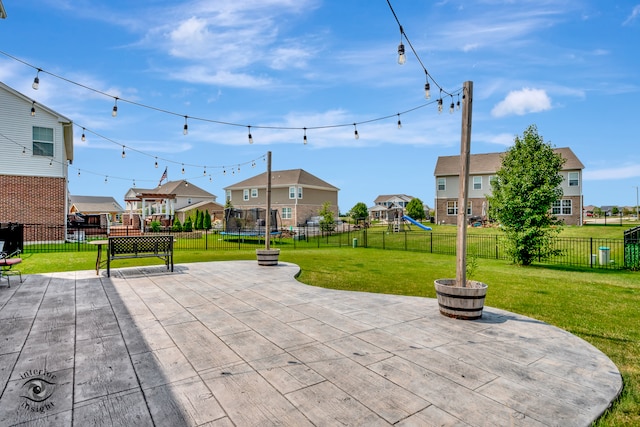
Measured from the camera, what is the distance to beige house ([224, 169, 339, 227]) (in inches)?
1729

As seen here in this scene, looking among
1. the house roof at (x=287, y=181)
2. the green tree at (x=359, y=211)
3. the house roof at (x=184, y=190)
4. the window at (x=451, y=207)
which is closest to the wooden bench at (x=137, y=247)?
the house roof at (x=287, y=181)

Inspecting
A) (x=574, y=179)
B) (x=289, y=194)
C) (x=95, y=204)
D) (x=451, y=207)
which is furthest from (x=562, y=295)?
(x=95, y=204)

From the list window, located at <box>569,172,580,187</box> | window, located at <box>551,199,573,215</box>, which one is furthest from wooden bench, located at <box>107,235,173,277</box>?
window, located at <box>569,172,580,187</box>

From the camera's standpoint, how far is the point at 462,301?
541 centimetres

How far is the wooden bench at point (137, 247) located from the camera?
359 inches

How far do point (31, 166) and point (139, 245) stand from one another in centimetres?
1634

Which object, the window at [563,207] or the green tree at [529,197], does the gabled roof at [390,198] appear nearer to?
the window at [563,207]

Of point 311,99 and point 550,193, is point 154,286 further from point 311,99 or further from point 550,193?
point 550,193

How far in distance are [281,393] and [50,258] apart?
48.2ft

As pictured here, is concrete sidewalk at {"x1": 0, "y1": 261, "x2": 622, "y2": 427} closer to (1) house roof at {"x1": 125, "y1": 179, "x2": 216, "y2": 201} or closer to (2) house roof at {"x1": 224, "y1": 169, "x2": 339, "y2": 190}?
(2) house roof at {"x1": 224, "y1": 169, "x2": 339, "y2": 190}

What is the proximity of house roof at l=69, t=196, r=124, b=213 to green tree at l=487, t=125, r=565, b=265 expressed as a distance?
6438 cm

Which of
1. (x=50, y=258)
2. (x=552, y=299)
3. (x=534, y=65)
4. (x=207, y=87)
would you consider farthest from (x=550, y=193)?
(x=50, y=258)

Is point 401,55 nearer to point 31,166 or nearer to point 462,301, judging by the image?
point 462,301

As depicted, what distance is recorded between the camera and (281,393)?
3.10m
